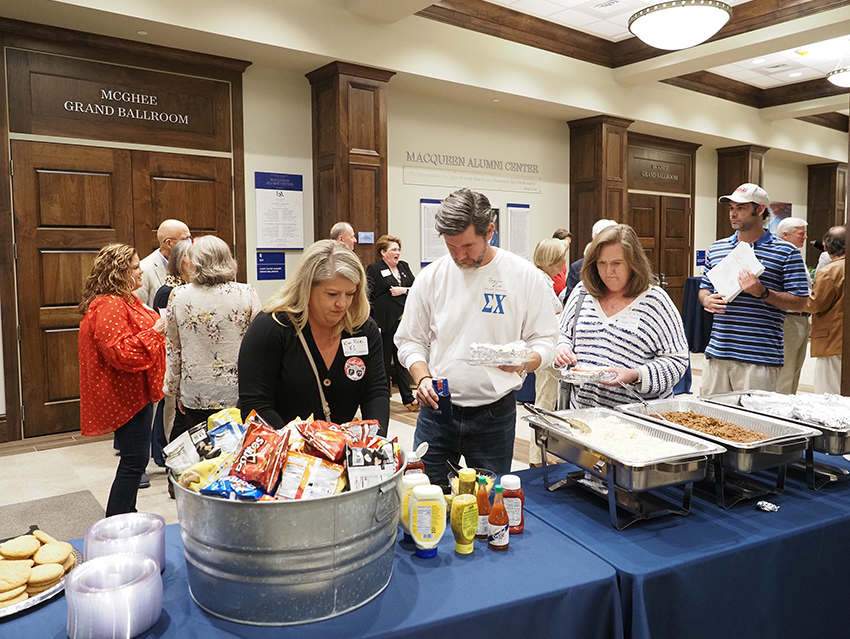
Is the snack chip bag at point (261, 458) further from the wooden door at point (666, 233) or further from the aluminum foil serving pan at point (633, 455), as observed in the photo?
the wooden door at point (666, 233)

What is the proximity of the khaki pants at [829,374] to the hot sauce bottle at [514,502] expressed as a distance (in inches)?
145

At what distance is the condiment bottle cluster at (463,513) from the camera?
137cm

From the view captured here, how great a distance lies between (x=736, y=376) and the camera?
3105 millimetres

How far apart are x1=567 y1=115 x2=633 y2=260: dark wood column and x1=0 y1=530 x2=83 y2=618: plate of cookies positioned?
7.03 meters

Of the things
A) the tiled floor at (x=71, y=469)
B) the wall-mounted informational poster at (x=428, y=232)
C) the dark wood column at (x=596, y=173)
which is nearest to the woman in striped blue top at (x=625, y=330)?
the tiled floor at (x=71, y=469)

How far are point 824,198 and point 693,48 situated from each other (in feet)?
21.1

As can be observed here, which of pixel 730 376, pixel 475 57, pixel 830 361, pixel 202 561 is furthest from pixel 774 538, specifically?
pixel 475 57

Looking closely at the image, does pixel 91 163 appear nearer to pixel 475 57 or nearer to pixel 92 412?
pixel 92 412

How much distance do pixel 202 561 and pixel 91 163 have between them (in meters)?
4.43

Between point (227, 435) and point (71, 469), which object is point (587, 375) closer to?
point (227, 435)

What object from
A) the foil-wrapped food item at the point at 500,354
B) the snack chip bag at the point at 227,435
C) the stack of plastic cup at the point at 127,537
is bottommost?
the stack of plastic cup at the point at 127,537

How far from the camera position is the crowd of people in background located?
188cm

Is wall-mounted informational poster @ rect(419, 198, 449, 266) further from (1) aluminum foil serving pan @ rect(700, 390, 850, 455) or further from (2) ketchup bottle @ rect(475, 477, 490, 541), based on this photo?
(2) ketchup bottle @ rect(475, 477, 490, 541)

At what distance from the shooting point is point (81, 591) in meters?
1.04
